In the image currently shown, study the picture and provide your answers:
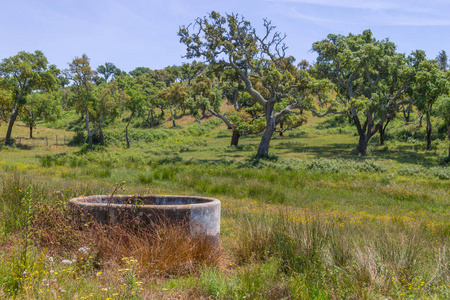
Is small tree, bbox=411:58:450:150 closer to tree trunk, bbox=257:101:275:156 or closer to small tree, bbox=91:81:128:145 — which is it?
tree trunk, bbox=257:101:275:156

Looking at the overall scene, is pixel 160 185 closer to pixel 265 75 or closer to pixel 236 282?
pixel 236 282

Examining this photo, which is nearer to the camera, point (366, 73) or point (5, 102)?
point (366, 73)

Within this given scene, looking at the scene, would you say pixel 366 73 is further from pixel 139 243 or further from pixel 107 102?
pixel 139 243

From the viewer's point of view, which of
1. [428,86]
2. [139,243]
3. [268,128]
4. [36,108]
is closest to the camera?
[139,243]

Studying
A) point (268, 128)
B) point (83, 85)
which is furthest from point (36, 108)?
point (268, 128)

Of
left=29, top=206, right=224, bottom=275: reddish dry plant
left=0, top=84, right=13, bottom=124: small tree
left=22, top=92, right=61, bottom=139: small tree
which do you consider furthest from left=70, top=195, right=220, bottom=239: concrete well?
left=22, top=92, right=61, bottom=139: small tree

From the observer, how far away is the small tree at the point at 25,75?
141 ft

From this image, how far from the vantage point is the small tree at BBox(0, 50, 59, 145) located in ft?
141

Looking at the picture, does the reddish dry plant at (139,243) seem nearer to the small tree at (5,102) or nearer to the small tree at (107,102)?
the small tree at (107,102)

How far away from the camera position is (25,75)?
44.0 metres

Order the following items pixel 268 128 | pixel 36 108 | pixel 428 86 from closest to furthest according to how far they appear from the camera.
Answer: pixel 428 86 → pixel 268 128 → pixel 36 108

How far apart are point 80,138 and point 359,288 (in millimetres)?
51637

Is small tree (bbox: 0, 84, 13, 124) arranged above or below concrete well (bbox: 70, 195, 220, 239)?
above

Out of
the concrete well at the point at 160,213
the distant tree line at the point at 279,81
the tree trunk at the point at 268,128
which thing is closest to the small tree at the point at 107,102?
the distant tree line at the point at 279,81
